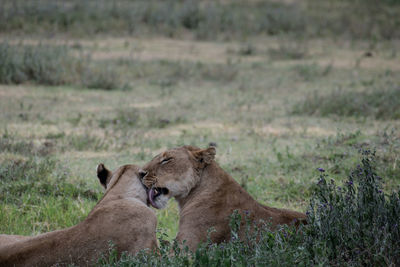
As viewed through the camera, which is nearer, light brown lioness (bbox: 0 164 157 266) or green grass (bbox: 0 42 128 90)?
light brown lioness (bbox: 0 164 157 266)

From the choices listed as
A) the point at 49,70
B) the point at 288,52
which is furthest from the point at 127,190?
the point at 288,52

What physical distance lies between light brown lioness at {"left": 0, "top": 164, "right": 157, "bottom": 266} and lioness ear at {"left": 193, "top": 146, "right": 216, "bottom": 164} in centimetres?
54

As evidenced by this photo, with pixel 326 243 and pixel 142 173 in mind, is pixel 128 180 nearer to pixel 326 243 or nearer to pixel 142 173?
pixel 142 173

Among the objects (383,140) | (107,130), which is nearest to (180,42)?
(107,130)

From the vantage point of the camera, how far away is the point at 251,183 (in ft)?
23.7

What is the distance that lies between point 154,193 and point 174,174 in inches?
9.3

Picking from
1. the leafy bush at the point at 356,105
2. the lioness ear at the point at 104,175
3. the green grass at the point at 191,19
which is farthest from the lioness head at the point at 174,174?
the green grass at the point at 191,19

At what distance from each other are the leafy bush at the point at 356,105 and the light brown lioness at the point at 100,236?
6413mm

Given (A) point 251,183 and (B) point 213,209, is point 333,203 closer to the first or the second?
(B) point 213,209

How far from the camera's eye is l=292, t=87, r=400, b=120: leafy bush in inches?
412

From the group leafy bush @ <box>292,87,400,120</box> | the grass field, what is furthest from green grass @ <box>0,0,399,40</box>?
leafy bush @ <box>292,87,400,120</box>

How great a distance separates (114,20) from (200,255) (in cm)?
1624

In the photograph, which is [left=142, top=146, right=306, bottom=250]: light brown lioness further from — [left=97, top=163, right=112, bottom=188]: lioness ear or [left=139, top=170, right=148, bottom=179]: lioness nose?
[left=97, top=163, right=112, bottom=188]: lioness ear

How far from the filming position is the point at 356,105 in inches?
423
